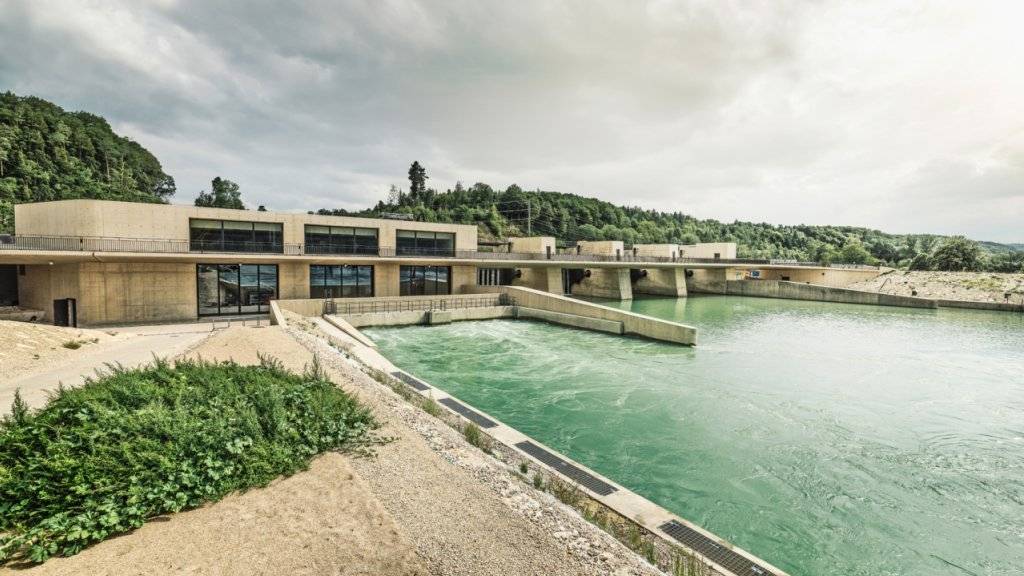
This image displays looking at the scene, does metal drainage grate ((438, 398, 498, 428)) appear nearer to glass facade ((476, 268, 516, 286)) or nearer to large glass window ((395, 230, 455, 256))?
large glass window ((395, 230, 455, 256))

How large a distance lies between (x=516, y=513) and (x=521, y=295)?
25969 mm

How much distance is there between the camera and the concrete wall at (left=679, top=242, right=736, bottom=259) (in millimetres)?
58312

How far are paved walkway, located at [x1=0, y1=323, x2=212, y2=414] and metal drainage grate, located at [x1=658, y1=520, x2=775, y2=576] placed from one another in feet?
32.8

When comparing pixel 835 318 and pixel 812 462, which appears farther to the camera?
pixel 835 318

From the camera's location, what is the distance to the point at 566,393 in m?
14.5

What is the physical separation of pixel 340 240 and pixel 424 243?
6.36 metres

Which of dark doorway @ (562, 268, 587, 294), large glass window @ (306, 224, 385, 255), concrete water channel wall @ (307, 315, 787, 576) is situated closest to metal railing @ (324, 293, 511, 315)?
large glass window @ (306, 224, 385, 255)

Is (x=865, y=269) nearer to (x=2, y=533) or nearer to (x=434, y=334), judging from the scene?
(x=434, y=334)

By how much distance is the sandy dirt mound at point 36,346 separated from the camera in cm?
1286

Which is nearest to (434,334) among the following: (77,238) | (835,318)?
(77,238)

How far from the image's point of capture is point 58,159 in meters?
80.4

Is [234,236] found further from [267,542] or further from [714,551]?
[714,551]

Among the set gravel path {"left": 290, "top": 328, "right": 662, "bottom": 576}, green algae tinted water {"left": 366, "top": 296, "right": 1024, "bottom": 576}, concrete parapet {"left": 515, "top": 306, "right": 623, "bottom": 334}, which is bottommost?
green algae tinted water {"left": 366, "top": 296, "right": 1024, "bottom": 576}

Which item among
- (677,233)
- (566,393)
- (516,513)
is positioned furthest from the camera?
(677,233)
